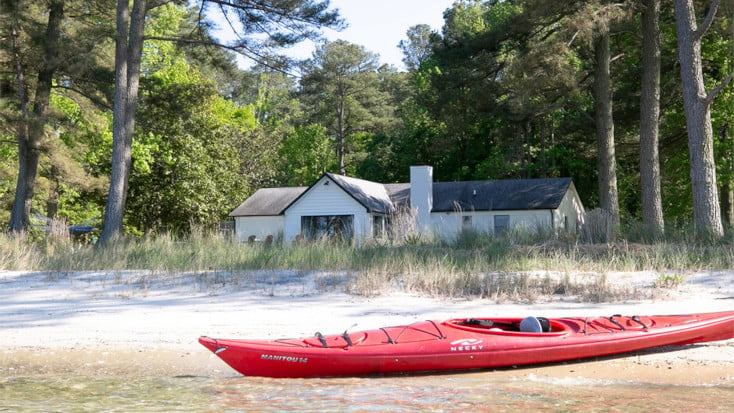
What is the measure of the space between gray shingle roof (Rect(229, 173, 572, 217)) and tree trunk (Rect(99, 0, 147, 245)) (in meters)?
12.4

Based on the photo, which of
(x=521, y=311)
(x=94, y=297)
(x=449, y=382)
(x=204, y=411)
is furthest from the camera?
(x=94, y=297)

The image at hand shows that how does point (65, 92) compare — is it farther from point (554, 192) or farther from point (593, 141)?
point (593, 141)

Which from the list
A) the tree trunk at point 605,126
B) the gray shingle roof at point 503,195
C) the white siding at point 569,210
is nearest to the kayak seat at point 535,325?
the tree trunk at point 605,126

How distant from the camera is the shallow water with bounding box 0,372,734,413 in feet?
21.7

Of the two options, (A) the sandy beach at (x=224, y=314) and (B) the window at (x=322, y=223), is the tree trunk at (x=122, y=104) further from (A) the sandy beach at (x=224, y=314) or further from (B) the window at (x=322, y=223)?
(B) the window at (x=322, y=223)

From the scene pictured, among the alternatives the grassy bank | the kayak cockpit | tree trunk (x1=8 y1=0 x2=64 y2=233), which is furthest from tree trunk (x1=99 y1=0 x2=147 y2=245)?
the kayak cockpit

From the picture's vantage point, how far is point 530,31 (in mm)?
23469

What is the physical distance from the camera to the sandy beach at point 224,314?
Result: 8117 mm

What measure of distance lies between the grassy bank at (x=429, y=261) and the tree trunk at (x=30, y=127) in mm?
6732

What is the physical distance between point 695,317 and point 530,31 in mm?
16788

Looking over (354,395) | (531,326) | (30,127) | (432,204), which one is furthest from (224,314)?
(432,204)

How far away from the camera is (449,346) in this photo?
7633 millimetres

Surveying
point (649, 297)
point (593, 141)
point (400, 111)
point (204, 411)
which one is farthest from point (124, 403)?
point (400, 111)

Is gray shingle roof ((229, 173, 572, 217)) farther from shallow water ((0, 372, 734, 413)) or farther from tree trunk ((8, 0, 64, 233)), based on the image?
shallow water ((0, 372, 734, 413))
